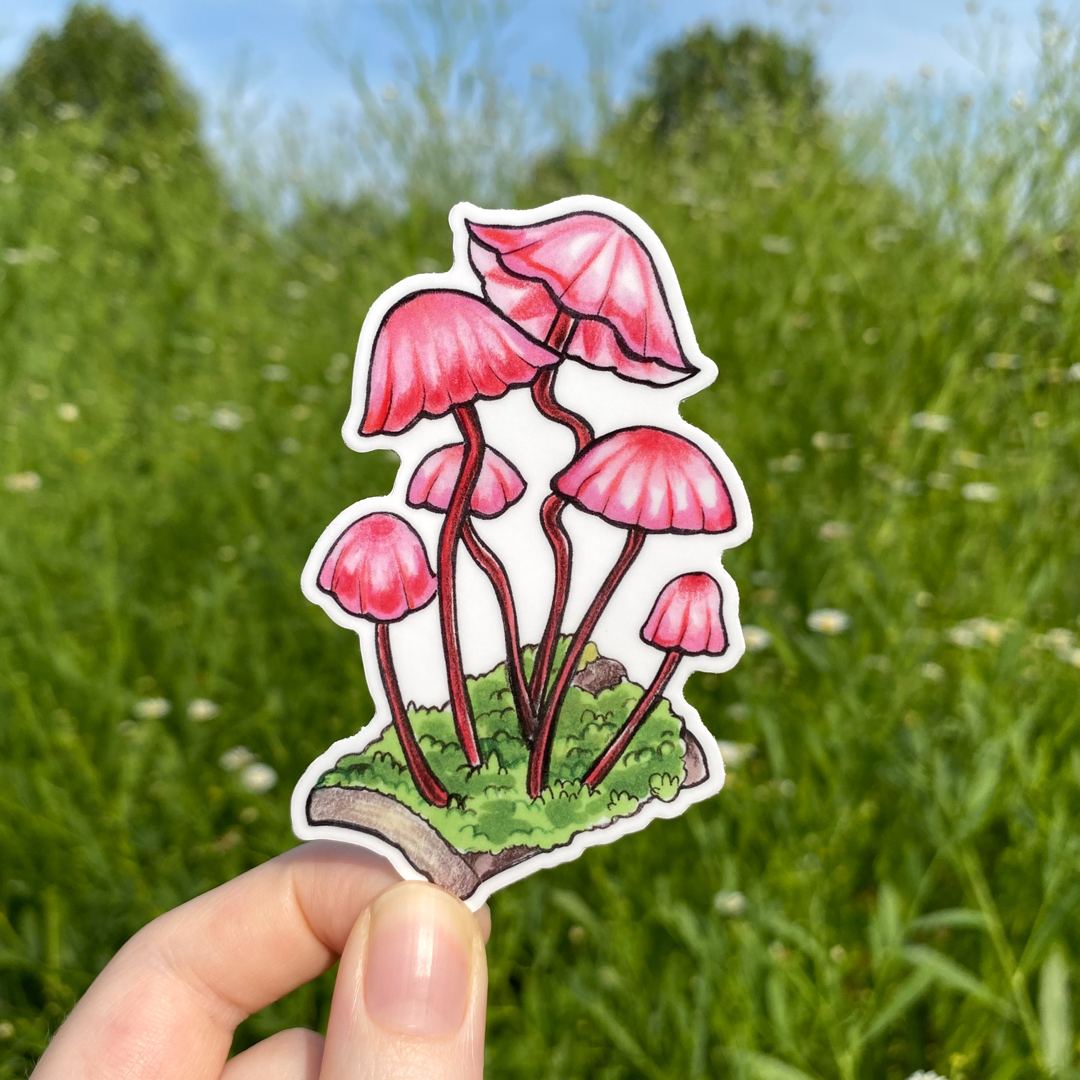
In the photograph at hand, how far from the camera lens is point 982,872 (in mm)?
1210

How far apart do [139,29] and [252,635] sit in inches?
273

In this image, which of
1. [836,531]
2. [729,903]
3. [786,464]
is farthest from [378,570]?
[786,464]

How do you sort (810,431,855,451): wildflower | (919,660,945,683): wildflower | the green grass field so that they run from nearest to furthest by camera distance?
the green grass field, (919,660,945,683): wildflower, (810,431,855,451): wildflower

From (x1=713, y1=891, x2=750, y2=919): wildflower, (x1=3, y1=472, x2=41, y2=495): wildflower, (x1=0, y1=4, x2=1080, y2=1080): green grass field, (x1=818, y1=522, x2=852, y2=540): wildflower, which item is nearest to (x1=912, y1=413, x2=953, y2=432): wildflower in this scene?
(x1=0, y1=4, x2=1080, y2=1080): green grass field

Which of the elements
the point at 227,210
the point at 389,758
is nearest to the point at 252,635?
the point at 389,758

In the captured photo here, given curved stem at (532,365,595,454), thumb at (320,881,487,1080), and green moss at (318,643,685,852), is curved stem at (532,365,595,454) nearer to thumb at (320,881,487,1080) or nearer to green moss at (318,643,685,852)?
green moss at (318,643,685,852)

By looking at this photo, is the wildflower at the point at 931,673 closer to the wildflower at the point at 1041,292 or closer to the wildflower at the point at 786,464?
the wildflower at the point at 786,464

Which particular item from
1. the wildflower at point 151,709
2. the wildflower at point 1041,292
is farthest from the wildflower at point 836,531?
the wildflower at point 151,709

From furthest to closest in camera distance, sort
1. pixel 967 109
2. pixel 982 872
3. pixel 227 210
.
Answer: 1. pixel 227 210
2. pixel 967 109
3. pixel 982 872

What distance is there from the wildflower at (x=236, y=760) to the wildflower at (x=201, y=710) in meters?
0.08

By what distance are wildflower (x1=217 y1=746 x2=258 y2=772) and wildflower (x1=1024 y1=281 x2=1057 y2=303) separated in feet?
7.11

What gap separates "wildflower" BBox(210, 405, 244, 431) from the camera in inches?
99.5

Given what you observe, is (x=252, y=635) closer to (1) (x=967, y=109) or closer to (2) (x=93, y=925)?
(2) (x=93, y=925)

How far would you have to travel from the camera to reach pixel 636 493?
0.74m
